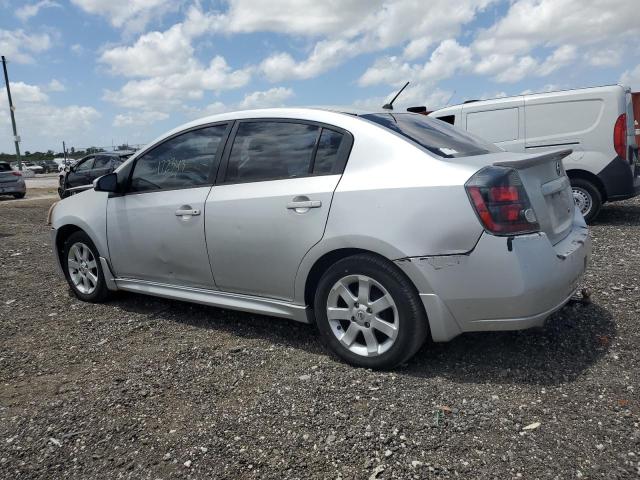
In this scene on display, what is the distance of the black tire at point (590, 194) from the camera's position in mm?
7895

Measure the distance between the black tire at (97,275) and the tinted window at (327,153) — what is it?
247cm

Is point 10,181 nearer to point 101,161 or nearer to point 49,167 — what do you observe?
point 101,161

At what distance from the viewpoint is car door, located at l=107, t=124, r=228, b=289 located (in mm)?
3959

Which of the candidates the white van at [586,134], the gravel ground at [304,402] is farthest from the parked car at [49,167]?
the gravel ground at [304,402]

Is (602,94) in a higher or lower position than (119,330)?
higher

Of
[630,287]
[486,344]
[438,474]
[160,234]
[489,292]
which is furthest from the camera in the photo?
[630,287]

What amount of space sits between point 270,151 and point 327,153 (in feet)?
1.55

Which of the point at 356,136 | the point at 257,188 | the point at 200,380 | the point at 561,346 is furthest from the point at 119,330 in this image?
the point at 561,346

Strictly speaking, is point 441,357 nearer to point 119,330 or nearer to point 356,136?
point 356,136

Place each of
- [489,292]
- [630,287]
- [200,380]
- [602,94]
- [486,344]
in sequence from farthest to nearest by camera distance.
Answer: [602,94], [630,287], [486,344], [200,380], [489,292]

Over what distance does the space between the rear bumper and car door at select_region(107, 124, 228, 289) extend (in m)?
1.71

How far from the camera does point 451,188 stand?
9.50 feet

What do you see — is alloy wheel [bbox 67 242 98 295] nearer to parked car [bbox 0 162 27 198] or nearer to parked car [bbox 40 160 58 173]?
parked car [bbox 0 162 27 198]

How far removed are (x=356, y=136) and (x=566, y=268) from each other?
4.80 ft
